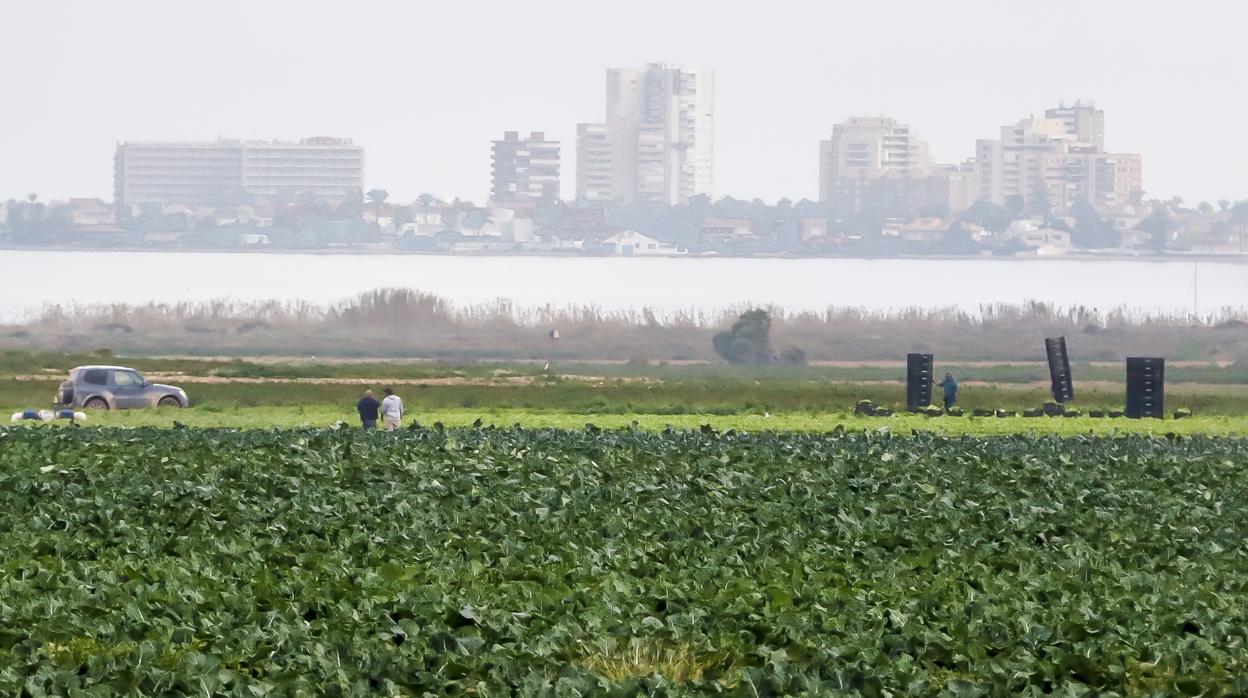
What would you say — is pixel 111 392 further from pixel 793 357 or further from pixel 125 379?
pixel 793 357

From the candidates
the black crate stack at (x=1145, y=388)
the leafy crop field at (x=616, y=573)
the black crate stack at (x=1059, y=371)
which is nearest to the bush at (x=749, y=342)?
the black crate stack at (x=1059, y=371)

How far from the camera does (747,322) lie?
116 meters

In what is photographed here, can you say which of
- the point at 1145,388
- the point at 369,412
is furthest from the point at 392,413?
the point at 1145,388

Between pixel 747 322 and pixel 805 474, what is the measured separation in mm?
84600

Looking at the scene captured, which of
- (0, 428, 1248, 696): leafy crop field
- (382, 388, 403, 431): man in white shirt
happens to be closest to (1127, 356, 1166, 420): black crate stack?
(382, 388, 403, 431): man in white shirt

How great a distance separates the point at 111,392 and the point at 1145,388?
108 ft

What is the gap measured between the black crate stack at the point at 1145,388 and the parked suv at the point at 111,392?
Result: 30446 mm

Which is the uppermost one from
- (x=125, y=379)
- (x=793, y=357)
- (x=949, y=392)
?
(x=125, y=379)

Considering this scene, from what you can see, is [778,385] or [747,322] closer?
[778,385]

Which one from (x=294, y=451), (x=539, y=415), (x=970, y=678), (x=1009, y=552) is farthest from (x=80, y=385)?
(x=970, y=678)

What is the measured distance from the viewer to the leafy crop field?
1623cm

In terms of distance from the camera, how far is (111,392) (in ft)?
204

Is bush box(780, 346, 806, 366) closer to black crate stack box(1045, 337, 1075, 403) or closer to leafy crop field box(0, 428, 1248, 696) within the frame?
black crate stack box(1045, 337, 1075, 403)

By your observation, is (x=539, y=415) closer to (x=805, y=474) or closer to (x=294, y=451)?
(x=294, y=451)
